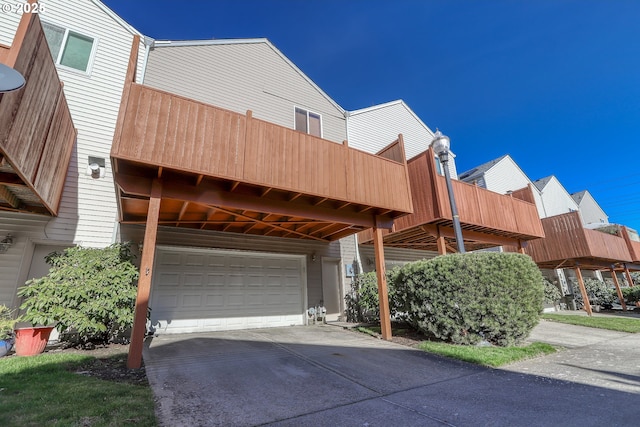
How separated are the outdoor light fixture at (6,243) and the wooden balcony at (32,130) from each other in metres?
0.62

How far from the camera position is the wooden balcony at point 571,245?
13680mm

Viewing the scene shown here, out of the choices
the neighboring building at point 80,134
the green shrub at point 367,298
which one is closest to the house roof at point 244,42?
the neighboring building at point 80,134

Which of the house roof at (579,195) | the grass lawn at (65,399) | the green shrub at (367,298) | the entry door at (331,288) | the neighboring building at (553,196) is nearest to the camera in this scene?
the grass lawn at (65,399)

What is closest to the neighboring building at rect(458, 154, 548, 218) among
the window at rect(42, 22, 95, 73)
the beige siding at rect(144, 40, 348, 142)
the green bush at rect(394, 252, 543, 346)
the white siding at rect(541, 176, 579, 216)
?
the white siding at rect(541, 176, 579, 216)

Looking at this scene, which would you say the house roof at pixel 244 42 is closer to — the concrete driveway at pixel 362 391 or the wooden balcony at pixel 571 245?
the concrete driveway at pixel 362 391

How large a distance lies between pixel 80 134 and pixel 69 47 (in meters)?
2.47

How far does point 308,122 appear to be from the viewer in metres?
10.8

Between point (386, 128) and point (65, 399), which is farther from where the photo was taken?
point (386, 128)

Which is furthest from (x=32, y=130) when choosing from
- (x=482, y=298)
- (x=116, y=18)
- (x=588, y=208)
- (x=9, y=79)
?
(x=588, y=208)

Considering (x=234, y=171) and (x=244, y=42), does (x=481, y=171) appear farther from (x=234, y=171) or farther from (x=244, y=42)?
(x=234, y=171)

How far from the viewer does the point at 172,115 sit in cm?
486

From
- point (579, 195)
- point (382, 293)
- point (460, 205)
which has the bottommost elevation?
point (382, 293)

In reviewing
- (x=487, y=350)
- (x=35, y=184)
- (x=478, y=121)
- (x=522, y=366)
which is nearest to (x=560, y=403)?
(x=522, y=366)

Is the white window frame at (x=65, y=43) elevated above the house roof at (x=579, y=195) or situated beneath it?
situated beneath
